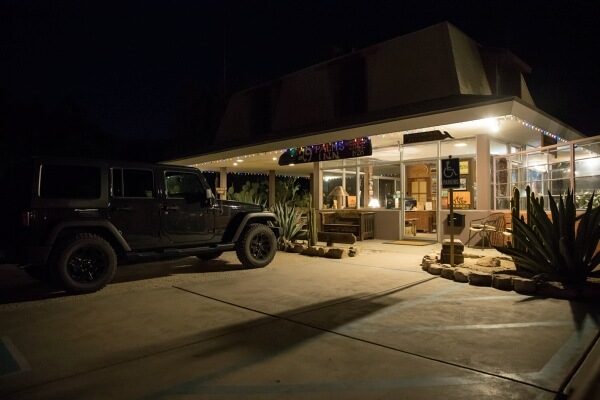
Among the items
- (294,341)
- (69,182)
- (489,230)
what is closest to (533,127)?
(489,230)

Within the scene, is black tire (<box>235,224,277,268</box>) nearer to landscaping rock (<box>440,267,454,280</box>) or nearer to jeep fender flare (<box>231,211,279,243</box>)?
jeep fender flare (<box>231,211,279,243</box>)

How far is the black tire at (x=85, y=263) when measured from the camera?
19.7ft

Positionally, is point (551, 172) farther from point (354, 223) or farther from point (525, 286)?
point (354, 223)

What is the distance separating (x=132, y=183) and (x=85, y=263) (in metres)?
1.50

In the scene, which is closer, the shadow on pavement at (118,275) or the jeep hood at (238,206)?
the shadow on pavement at (118,275)

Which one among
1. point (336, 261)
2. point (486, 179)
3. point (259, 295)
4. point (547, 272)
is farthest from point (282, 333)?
point (486, 179)

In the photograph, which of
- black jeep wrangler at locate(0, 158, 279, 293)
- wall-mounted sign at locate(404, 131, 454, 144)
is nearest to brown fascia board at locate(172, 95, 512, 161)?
wall-mounted sign at locate(404, 131, 454, 144)

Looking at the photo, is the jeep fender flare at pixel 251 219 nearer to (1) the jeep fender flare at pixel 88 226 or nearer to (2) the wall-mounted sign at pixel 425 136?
(1) the jeep fender flare at pixel 88 226

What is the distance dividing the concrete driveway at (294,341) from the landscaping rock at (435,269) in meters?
0.50

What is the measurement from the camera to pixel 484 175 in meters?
11.1

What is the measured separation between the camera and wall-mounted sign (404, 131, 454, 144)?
11.3m

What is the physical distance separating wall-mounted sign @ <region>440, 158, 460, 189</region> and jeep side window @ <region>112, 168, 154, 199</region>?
5237mm

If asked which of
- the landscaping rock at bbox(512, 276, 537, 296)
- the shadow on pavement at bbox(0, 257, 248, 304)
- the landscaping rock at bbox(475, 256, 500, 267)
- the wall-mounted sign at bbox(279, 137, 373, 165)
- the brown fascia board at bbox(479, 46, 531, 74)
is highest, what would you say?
the brown fascia board at bbox(479, 46, 531, 74)

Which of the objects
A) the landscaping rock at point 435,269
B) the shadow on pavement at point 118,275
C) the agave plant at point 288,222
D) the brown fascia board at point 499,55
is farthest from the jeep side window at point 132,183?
the brown fascia board at point 499,55
